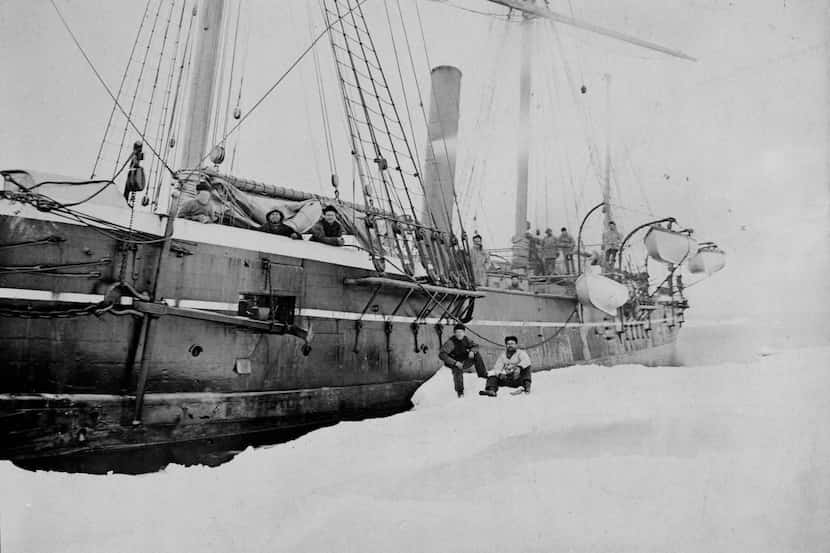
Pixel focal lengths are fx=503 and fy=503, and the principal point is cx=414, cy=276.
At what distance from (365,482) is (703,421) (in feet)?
8.94

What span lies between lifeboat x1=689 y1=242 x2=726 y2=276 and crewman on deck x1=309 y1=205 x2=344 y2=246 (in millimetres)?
9318

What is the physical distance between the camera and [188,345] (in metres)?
5.35

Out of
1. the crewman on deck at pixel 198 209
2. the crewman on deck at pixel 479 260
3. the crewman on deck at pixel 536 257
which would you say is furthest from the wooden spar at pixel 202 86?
the crewman on deck at pixel 536 257

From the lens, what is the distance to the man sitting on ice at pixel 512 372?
271 inches

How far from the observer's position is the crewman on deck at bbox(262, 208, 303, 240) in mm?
6241

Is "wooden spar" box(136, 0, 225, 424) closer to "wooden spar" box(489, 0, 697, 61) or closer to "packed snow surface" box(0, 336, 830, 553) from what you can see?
"packed snow surface" box(0, 336, 830, 553)

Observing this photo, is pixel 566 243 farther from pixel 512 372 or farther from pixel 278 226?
pixel 278 226

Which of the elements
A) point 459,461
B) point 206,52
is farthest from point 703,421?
point 206,52

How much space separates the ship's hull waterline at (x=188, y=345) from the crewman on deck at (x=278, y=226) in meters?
0.13

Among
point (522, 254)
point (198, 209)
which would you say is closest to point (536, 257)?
point (522, 254)

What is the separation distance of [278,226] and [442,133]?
806cm

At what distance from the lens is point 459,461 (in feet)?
12.4

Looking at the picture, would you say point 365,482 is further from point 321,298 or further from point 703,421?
point 321,298

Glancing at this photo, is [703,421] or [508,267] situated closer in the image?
[703,421]
